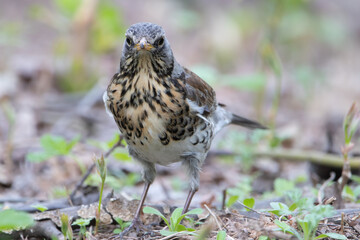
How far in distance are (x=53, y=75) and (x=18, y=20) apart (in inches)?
143

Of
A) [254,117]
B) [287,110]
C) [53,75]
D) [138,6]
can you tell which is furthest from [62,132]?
[138,6]

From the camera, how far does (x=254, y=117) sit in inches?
335

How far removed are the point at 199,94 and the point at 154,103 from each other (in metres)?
0.49

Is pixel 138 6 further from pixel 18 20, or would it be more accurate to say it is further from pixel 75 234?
pixel 75 234

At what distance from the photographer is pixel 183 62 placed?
37.7ft

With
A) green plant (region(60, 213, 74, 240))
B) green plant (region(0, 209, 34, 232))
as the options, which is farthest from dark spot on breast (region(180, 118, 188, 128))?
green plant (region(0, 209, 34, 232))

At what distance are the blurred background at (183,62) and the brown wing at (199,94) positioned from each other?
80cm

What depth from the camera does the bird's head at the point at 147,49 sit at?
399 centimetres

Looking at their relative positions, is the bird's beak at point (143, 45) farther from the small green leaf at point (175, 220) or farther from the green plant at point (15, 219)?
Result: the green plant at point (15, 219)

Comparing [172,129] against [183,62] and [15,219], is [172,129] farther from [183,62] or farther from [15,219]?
[183,62]

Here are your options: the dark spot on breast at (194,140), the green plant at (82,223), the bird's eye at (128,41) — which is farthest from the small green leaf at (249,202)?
the bird's eye at (128,41)

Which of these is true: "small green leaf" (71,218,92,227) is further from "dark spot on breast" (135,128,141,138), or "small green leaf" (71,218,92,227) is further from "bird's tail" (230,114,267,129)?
"bird's tail" (230,114,267,129)

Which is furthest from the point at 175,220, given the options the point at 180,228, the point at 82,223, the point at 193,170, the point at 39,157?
the point at 39,157

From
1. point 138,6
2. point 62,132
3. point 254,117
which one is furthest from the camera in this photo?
point 138,6
